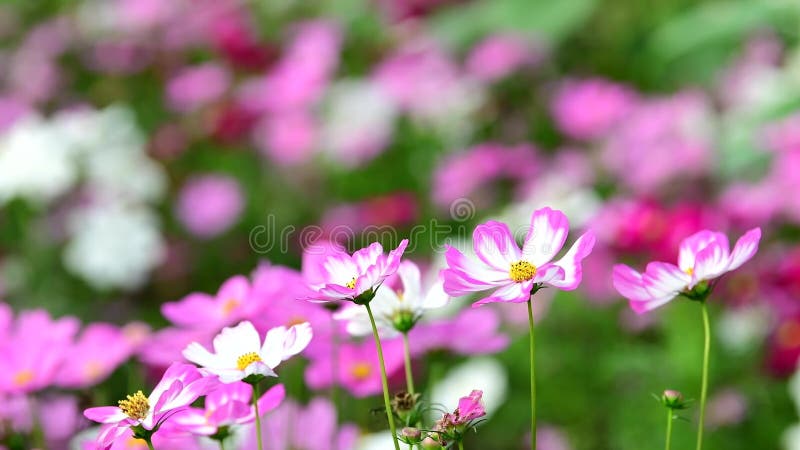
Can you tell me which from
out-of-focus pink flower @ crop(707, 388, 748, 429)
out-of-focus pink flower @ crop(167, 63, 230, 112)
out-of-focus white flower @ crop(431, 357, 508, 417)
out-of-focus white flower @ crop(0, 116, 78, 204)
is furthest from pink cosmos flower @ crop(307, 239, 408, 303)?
out-of-focus pink flower @ crop(167, 63, 230, 112)

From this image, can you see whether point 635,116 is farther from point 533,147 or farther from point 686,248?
point 686,248

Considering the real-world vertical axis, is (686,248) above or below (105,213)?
below

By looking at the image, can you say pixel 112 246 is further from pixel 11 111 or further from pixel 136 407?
pixel 136 407

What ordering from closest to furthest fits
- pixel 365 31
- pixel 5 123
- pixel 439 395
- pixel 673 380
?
pixel 439 395 → pixel 673 380 → pixel 5 123 → pixel 365 31

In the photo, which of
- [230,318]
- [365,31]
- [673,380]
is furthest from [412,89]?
[230,318]

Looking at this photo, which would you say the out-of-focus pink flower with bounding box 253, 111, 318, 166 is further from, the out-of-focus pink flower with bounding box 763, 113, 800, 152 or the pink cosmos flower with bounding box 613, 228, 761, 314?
the pink cosmos flower with bounding box 613, 228, 761, 314

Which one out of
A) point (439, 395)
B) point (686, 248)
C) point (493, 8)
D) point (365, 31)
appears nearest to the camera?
point (686, 248)
